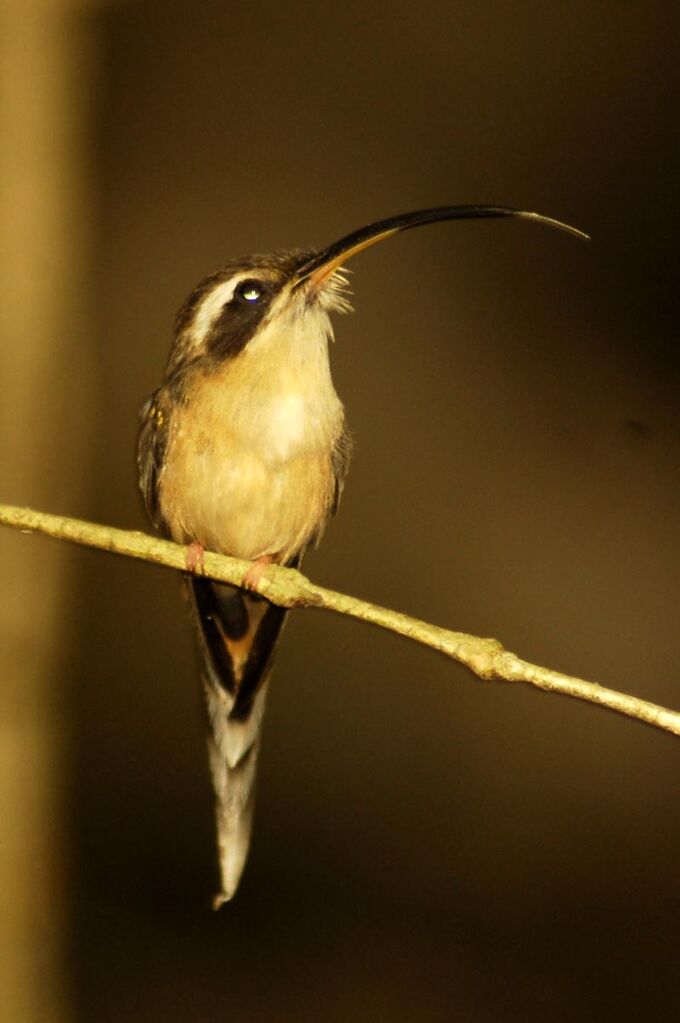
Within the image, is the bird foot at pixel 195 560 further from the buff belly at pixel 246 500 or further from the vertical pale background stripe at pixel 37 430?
the vertical pale background stripe at pixel 37 430

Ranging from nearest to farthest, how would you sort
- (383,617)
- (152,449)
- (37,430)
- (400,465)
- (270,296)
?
(383,617), (270,296), (152,449), (400,465), (37,430)

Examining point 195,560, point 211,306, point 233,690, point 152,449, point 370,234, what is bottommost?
point 233,690

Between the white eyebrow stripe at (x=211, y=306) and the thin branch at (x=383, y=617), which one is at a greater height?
the white eyebrow stripe at (x=211, y=306)

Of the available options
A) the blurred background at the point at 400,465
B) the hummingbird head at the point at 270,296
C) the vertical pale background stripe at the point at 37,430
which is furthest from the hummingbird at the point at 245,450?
the vertical pale background stripe at the point at 37,430

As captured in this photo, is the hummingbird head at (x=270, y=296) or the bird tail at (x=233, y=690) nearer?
the hummingbird head at (x=270, y=296)

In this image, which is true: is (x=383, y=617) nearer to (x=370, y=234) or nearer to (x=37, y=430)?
(x=370, y=234)

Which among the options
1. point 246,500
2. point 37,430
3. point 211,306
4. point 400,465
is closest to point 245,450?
point 246,500
